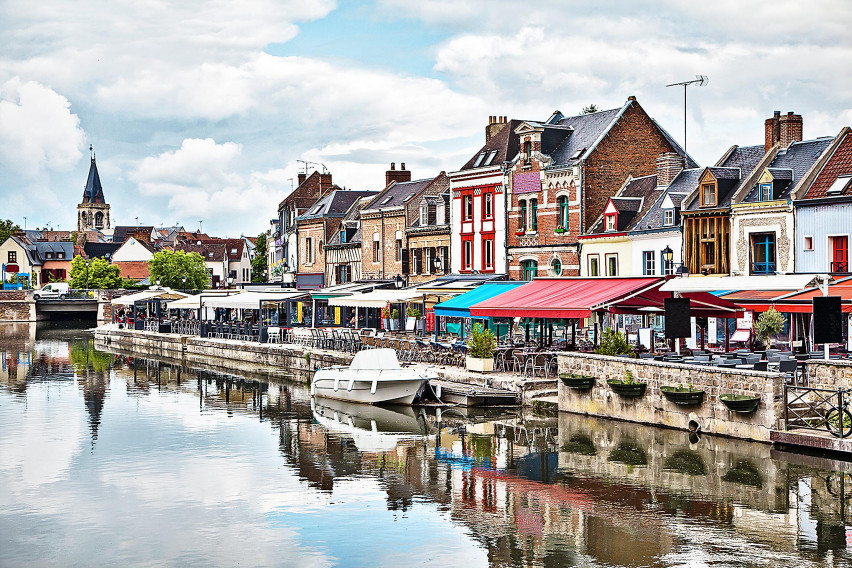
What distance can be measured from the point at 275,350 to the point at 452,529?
30.8 metres

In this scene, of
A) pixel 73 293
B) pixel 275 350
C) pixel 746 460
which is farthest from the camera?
pixel 73 293

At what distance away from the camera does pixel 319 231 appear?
6969cm

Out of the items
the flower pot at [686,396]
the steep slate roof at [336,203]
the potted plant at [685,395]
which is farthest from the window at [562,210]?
the steep slate roof at [336,203]

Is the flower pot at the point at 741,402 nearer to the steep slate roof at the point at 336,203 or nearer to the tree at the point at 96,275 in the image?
the steep slate roof at the point at 336,203

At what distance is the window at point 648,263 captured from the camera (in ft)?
135

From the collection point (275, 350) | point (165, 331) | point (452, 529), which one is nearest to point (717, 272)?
point (275, 350)

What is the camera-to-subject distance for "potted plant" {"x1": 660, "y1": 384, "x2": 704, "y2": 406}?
75.4 feet

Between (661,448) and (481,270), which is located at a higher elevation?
(481,270)

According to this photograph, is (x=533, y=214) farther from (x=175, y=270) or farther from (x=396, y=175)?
(x=175, y=270)

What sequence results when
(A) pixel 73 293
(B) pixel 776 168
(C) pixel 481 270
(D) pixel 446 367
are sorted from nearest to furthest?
(D) pixel 446 367
(B) pixel 776 168
(C) pixel 481 270
(A) pixel 73 293

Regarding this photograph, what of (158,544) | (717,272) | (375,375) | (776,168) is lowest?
(158,544)

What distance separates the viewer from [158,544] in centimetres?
1614

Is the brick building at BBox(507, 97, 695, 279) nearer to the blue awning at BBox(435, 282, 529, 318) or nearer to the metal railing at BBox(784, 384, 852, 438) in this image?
the blue awning at BBox(435, 282, 529, 318)

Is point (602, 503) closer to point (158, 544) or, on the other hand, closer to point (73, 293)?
point (158, 544)
